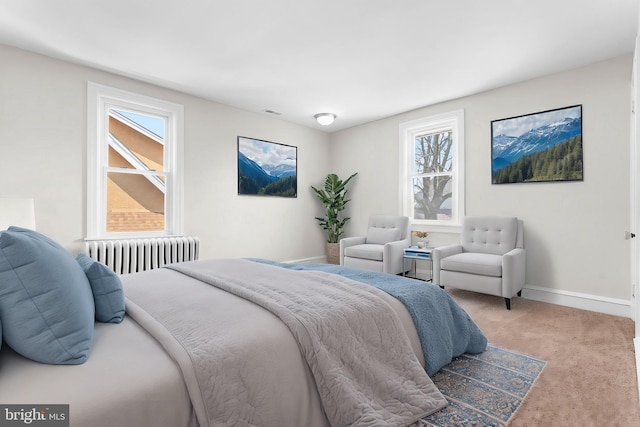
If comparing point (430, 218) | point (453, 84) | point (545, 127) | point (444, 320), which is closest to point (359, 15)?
point (453, 84)

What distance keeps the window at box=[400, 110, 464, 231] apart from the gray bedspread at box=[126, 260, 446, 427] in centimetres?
318

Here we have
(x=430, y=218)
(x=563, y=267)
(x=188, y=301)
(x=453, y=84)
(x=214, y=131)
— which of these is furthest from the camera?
(x=430, y=218)

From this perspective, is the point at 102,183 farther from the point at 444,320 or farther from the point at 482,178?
the point at 482,178

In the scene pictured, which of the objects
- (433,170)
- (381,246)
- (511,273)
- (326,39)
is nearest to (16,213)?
(326,39)

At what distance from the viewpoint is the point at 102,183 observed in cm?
361

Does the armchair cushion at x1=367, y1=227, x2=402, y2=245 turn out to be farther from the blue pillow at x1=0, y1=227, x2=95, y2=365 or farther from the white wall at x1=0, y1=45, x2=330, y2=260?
the blue pillow at x1=0, y1=227, x2=95, y2=365

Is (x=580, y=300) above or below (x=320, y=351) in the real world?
below

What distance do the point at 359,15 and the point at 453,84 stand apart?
1.82 meters

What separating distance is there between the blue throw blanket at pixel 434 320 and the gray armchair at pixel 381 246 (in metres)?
2.08

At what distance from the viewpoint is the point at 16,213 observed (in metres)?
2.54

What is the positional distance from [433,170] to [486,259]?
1748 millimetres

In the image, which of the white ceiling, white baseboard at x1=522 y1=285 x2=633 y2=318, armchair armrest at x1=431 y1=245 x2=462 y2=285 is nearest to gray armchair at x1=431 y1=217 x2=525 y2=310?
armchair armrest at x1=431 y1=245 x2=462 y2=285

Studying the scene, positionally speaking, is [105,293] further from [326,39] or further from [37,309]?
[326,39]

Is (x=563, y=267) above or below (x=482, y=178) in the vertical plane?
below
